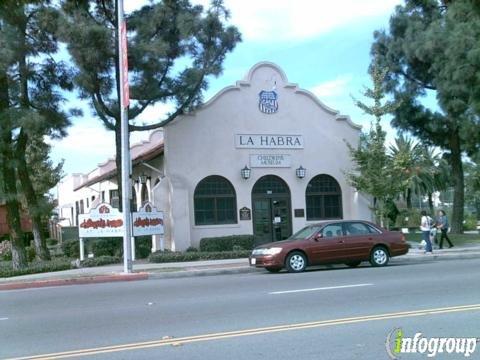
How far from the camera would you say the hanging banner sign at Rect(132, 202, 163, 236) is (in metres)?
22.2

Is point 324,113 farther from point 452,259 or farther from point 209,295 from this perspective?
point 209,295

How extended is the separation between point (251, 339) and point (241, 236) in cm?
1607

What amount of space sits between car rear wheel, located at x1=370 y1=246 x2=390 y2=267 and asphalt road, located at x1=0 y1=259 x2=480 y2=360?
317 cm

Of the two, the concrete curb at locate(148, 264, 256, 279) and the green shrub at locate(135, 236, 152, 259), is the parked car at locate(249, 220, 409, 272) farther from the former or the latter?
the green shrub at locate(135, 236, 152, 259)

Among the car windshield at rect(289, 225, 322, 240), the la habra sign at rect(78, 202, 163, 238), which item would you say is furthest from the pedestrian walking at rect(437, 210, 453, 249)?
the la habra sign at rect(78, 202, 163, 238)

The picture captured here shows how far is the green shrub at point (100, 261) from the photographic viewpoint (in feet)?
68.5

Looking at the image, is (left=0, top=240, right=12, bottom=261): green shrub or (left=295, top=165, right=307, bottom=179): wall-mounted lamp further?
(left=0, top=240, right=12, bottom=261): green shrub

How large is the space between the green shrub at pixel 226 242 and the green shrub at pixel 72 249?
572 centimetres

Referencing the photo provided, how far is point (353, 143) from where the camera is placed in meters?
27.2

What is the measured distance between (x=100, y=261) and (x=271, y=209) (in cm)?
795

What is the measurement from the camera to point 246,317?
9453 millimetres

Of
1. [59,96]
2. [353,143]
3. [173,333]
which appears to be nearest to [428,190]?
[353,143]

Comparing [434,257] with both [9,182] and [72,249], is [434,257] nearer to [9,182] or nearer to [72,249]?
[72,249]

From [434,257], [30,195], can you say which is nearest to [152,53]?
[30,195]
